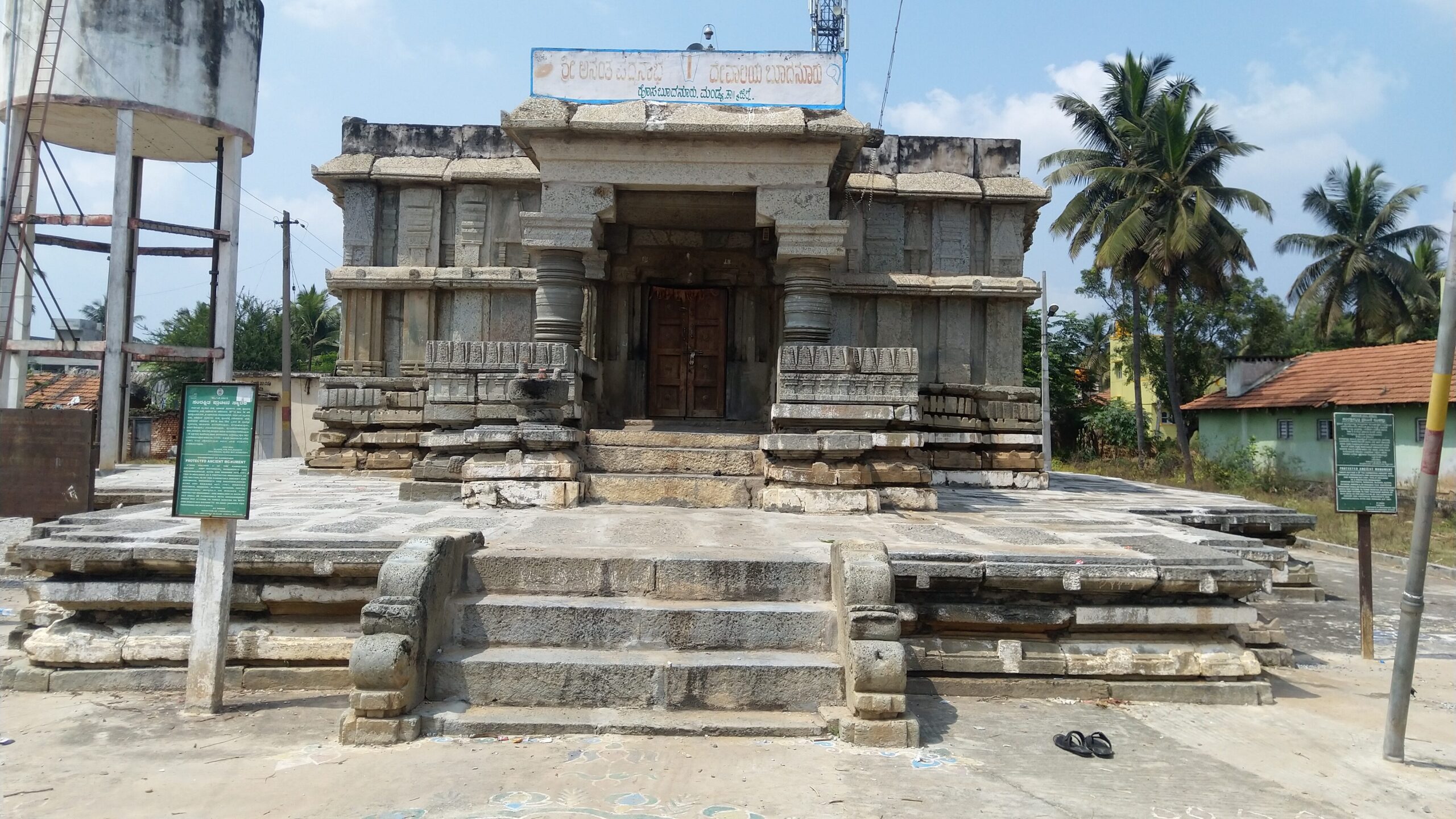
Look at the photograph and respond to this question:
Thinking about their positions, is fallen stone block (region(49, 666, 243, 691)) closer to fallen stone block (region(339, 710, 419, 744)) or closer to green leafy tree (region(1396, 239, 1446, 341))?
fallen stone block (region(339, 710, 419, 744))

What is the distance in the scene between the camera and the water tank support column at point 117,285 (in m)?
15.5

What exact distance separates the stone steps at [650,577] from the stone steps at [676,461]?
305 cm

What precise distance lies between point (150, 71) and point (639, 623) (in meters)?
16.2

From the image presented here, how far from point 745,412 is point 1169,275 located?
18149mm

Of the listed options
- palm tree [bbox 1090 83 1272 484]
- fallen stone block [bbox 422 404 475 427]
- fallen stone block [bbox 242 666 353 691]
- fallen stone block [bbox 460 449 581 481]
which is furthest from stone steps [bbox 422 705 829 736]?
palm tree [bbox 1090 83 1272 484]

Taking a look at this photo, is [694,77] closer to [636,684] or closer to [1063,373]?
[636,684]

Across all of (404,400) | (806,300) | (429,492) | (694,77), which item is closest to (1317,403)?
(806,300)

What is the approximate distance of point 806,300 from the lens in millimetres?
8719

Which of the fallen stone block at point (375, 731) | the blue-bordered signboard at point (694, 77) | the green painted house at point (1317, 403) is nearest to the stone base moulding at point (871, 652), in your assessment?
the fallen stone block at point (375, 731)

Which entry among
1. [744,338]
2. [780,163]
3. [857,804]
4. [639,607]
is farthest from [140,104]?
[857,804]

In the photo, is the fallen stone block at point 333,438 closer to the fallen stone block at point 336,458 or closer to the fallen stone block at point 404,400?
the fallen stone block at point 336,458

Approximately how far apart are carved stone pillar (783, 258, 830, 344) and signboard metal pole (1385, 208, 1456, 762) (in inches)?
202

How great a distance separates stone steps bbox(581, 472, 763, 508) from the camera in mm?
7723

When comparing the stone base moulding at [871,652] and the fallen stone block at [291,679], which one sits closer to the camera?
the stone base moulding at [871,652]
